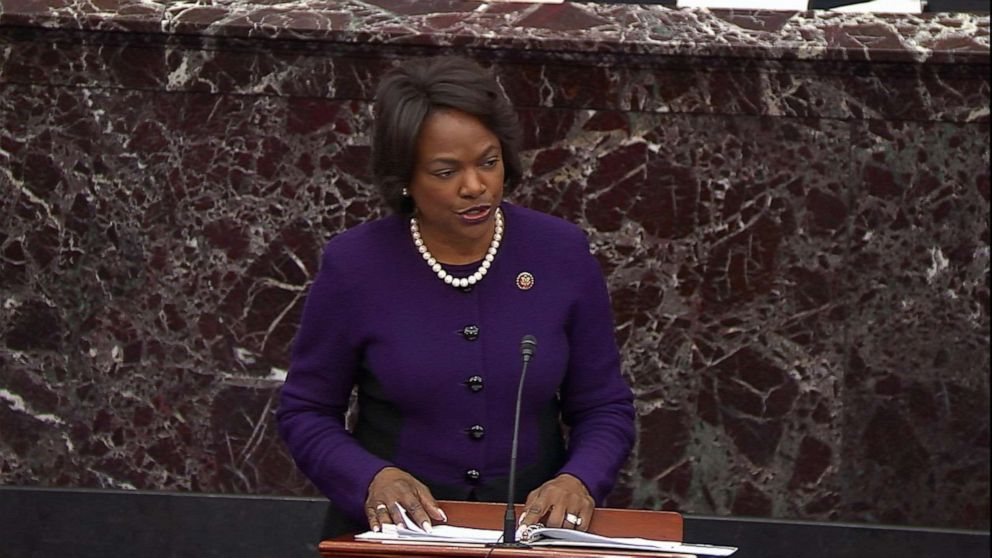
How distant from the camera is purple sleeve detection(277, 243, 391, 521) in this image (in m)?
3.29

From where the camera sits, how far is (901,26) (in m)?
4.72

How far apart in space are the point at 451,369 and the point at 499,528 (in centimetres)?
49

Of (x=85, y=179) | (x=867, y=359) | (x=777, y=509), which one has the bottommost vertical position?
(x=777, y=509)

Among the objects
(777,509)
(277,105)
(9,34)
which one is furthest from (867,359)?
(9,34)

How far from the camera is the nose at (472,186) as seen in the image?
3.22 m

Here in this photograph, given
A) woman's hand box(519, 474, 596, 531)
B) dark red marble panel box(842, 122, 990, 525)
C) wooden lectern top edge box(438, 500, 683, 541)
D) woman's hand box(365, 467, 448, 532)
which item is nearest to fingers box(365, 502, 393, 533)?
woman's hand box(365, 467, 448, 532)

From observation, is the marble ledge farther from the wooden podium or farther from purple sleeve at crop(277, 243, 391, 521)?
the wooden podium

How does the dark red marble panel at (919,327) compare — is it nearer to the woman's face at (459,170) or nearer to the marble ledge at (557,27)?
the marble ledge at (557,27)

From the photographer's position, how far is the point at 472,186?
3223mm

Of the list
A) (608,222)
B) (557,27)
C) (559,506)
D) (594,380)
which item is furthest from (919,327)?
(559,506)

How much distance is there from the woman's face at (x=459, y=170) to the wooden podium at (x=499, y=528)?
1.83 feet

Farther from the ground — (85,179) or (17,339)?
(85,179)

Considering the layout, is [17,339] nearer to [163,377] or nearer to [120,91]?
[163,377]

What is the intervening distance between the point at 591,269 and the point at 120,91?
184 cm
